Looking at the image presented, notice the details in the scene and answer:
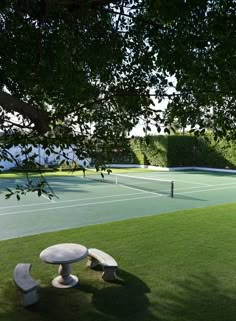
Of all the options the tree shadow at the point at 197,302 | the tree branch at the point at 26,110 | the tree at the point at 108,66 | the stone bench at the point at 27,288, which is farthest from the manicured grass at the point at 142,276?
the tree branch at the point at 26,110

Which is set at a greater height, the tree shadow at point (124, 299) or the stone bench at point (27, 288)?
the stone bench at point (27, 288)

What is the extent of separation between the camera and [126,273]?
6.21 m

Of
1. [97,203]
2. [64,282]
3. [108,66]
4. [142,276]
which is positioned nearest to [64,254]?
[64,282]

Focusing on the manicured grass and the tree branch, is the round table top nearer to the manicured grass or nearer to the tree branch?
the manicured grass

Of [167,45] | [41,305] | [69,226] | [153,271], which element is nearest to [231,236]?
[153,271]

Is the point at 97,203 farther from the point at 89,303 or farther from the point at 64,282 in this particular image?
the point at 89,303

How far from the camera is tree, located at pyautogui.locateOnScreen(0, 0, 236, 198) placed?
3152mm

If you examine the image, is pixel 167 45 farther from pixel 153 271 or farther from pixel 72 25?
pixel 153 271

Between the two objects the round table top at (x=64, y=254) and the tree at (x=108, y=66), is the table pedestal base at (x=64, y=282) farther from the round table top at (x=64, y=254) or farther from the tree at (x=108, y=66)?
the tree at (x=108, y=66)

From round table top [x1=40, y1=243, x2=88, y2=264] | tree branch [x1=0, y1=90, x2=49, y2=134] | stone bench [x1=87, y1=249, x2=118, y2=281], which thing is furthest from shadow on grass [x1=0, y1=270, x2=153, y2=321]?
tree branch [x1=0, y1=90, x2=49, y2=134]

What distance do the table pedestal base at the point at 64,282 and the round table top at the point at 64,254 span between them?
461mm

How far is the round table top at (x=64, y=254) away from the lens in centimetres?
543

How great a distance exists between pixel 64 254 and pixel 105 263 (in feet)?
2.46

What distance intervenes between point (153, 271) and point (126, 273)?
489 mm
